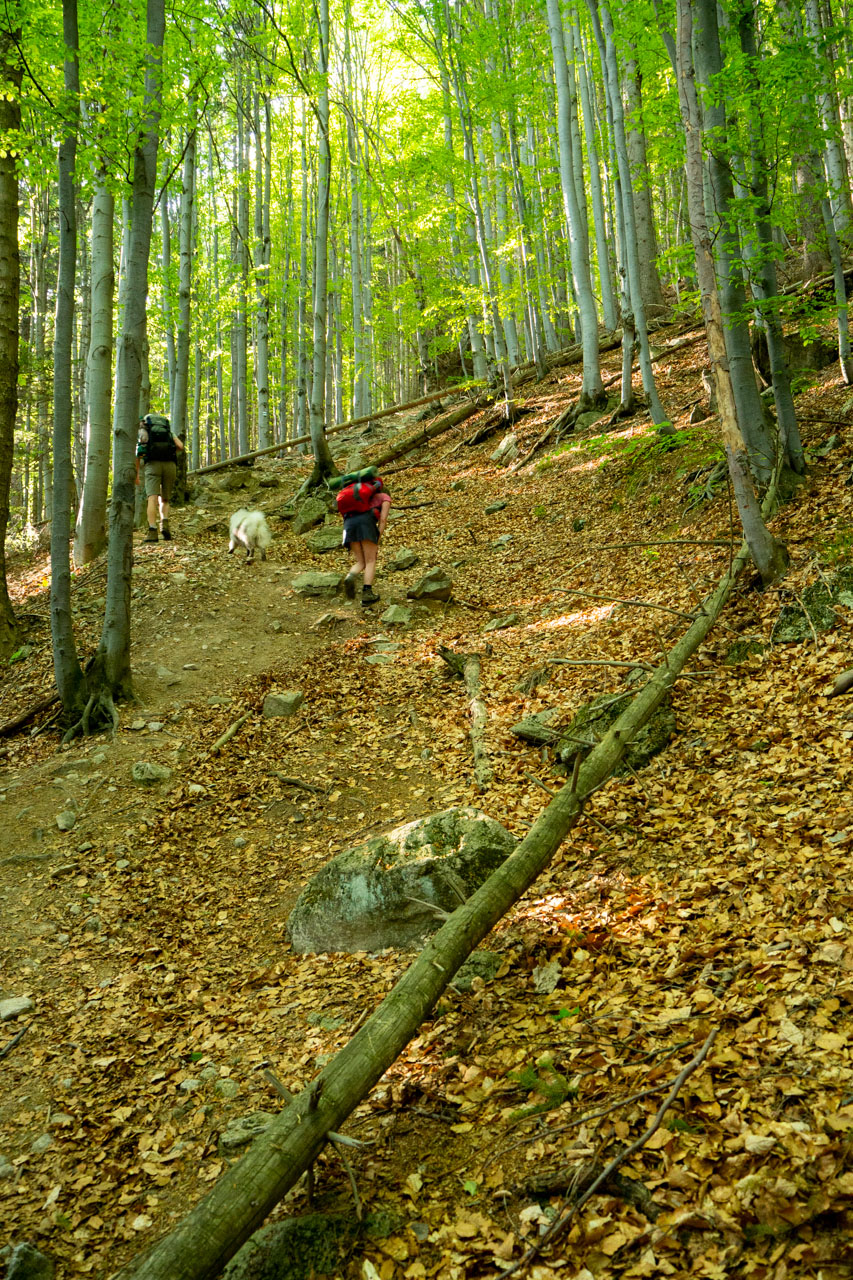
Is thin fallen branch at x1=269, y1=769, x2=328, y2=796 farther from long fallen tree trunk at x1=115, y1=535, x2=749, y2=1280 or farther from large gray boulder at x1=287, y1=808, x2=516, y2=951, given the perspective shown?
long fallen tree trunk at x1=115, y1=535, x2=749, y2=1280

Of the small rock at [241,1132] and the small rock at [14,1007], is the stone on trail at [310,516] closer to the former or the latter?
the small rock at [14,1007]

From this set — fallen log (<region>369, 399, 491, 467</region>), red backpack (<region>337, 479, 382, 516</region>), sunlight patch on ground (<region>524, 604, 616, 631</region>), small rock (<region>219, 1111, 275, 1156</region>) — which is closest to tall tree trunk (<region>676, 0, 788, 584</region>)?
sunlight patch on ground (<region>524, 604, 616, 631</region>)

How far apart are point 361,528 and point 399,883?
18.5 feet

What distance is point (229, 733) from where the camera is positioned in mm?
7027

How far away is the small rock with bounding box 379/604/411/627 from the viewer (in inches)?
351

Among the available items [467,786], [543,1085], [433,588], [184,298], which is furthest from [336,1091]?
[184,298]

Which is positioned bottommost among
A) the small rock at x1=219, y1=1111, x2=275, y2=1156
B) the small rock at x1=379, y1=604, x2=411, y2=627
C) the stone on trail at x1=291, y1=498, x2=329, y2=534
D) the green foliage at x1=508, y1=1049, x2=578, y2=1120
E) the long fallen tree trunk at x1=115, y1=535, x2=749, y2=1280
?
the small rock at x1=219, y1=1111, x2=275, y2=1156

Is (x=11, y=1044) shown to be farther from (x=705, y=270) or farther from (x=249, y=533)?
(x=249, y=533)

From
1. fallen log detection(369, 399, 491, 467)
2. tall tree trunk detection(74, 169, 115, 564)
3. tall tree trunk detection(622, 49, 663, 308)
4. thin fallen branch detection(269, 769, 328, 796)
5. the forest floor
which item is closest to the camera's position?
the forest floor

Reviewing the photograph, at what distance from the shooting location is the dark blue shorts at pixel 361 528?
9.10m

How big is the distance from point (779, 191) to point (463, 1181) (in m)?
8.66

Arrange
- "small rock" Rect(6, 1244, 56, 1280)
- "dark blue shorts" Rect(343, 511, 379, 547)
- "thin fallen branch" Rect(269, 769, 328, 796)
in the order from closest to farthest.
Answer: "small rock" Rect(6, 1244, 56, 1280), "thin fallen branch" Rect(269, 769, 328, 796), "dark blue shorts" Rect(343, 511, 379, 547)

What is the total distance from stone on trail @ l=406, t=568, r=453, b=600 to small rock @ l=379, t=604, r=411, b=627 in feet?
1.13

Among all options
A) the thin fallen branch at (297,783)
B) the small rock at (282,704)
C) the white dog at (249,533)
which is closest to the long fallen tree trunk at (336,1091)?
the thin fallen branch at (297,783)
